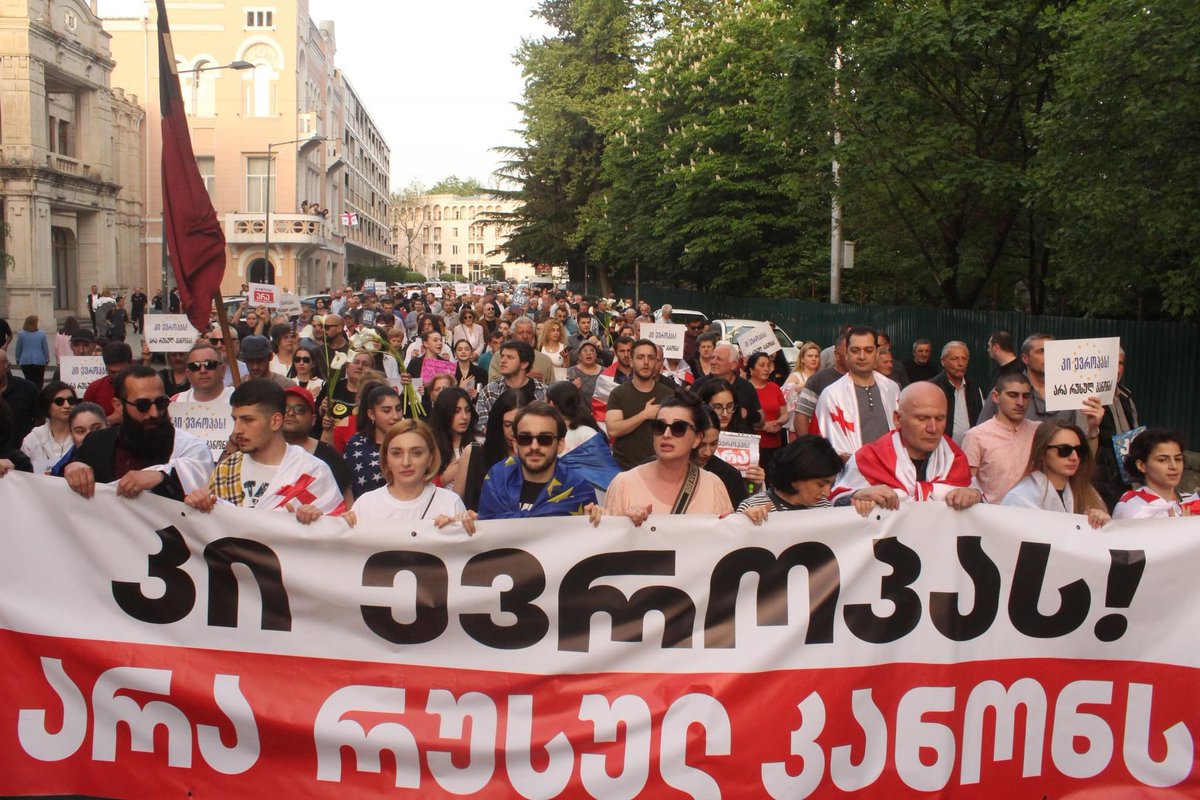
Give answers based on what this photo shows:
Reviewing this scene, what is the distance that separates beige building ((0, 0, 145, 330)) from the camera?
41062 millimetres

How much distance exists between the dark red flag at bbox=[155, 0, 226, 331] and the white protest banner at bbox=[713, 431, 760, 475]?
9.96 feet

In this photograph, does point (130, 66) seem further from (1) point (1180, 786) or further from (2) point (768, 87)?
(1) point (1180, 786)

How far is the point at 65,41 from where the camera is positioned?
4388 cm

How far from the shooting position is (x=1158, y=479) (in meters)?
5.54

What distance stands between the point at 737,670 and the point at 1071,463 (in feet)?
6.05

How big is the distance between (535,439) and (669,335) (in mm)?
6513

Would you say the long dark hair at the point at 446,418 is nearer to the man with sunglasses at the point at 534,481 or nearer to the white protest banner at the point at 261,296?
the man with sunglasses at the point at 534,481

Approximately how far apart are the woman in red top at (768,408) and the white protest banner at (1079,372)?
270 centimetres

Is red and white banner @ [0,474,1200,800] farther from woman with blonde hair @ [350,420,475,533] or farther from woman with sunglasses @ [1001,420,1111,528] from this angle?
woman with sunglasses @ [1001,420,1111,528]

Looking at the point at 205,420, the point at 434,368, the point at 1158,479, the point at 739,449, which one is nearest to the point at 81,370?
the point at 434,368

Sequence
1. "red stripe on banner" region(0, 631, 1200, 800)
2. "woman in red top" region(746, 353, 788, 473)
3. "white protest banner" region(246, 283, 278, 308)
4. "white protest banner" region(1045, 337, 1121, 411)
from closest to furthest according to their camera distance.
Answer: "red stripe on banner" region(0, 631, 1200, 800)
"white protest banner" region(1045, 337, 1121, 411)
"woman in red top" region(746, 353, 788, 473)
"white protest banner" region(246, 283, 278, 308)

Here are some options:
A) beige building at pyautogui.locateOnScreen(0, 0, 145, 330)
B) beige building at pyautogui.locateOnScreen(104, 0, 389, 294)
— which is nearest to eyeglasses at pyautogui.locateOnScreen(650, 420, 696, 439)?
beige building at pyautogui.locateOnScreen(0, 0, 145, 330)

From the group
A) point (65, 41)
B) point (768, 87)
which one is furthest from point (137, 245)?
point (768, 87)

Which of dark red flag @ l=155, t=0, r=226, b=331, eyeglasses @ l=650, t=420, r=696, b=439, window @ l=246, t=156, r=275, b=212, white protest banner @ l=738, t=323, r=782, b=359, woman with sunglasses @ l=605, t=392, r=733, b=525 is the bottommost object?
woman with sunglasses @ l=605, t=392, r=733, b=525
